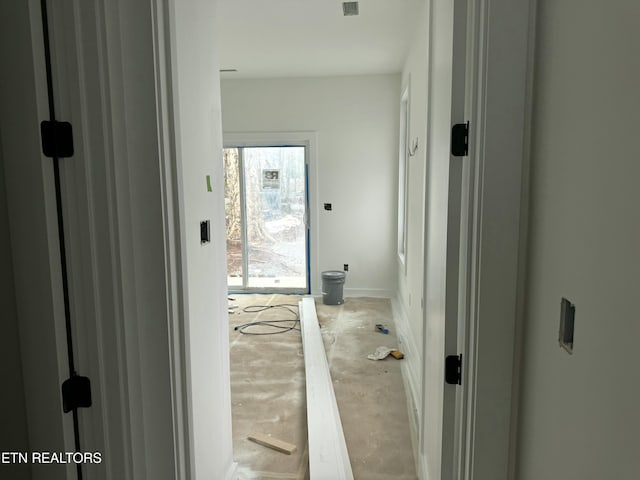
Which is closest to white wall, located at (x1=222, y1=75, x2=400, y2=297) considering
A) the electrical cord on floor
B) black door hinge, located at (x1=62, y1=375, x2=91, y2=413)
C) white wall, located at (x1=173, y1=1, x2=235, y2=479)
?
the electrical cord on floor

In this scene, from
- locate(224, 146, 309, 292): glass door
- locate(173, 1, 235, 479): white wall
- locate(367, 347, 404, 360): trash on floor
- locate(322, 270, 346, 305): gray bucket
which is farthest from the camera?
locate(224, 146, 309, 292): glass door

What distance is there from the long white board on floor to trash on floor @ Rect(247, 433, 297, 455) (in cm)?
15

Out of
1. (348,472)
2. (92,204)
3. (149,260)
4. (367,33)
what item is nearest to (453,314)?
(149,260)

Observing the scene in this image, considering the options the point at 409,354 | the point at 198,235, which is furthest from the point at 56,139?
the point at 409,354

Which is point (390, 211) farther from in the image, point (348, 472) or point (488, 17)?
point (488, 17)

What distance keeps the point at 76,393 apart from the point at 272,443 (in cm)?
164

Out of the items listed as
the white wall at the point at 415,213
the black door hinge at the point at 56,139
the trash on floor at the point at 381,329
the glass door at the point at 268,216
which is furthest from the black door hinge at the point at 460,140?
the glass door at the point at 268,216

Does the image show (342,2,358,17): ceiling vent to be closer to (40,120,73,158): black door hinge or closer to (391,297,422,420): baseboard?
(391,297,422,420): baseboard

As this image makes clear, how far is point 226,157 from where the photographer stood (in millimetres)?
6059

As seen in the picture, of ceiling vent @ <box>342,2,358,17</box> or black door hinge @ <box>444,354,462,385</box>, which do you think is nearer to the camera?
black door hinge @ <box>444,354,462,385</box>

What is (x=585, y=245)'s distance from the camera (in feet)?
2.53

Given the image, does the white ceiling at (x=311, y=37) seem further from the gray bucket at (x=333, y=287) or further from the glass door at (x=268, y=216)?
the gray bucket at (x=333, y=287)

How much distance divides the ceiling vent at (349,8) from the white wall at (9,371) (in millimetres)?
2785

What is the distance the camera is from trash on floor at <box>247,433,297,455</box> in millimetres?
2531
